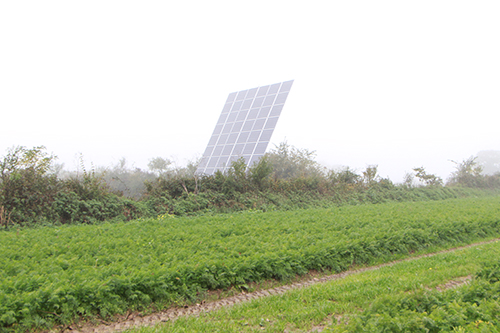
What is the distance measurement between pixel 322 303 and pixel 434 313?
5.80 feet

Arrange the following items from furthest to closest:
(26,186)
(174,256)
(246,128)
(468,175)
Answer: (468,175), (246,128), (26,186), (174,256)

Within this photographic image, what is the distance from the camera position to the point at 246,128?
963 inches

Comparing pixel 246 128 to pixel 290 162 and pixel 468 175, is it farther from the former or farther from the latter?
pixel 468 175

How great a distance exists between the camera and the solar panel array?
22.4 metres

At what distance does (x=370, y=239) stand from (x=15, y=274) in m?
→ 7.87

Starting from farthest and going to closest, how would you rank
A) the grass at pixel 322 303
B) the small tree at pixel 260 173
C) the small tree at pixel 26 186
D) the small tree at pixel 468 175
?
the small tree at pixel 468 175 → the small tree at pixel 260 173 → the small tree at pixel 26 186 → the grass at pixel 322 303

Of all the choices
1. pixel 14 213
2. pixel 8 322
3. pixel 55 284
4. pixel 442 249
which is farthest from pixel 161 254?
pixel 442 249

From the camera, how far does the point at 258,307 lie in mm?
5230

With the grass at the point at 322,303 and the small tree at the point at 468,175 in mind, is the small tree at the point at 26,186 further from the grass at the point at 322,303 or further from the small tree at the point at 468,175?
the small tree at the point at 468,175

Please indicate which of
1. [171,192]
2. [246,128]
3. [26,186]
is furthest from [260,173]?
[26,186]

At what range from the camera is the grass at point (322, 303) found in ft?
14.8

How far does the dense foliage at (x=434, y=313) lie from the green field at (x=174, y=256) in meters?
2.63

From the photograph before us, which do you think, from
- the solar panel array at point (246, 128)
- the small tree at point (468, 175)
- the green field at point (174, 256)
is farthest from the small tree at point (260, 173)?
the small tree at point (468, 175)

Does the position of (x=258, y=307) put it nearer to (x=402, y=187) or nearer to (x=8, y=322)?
(x=8, y=322)
